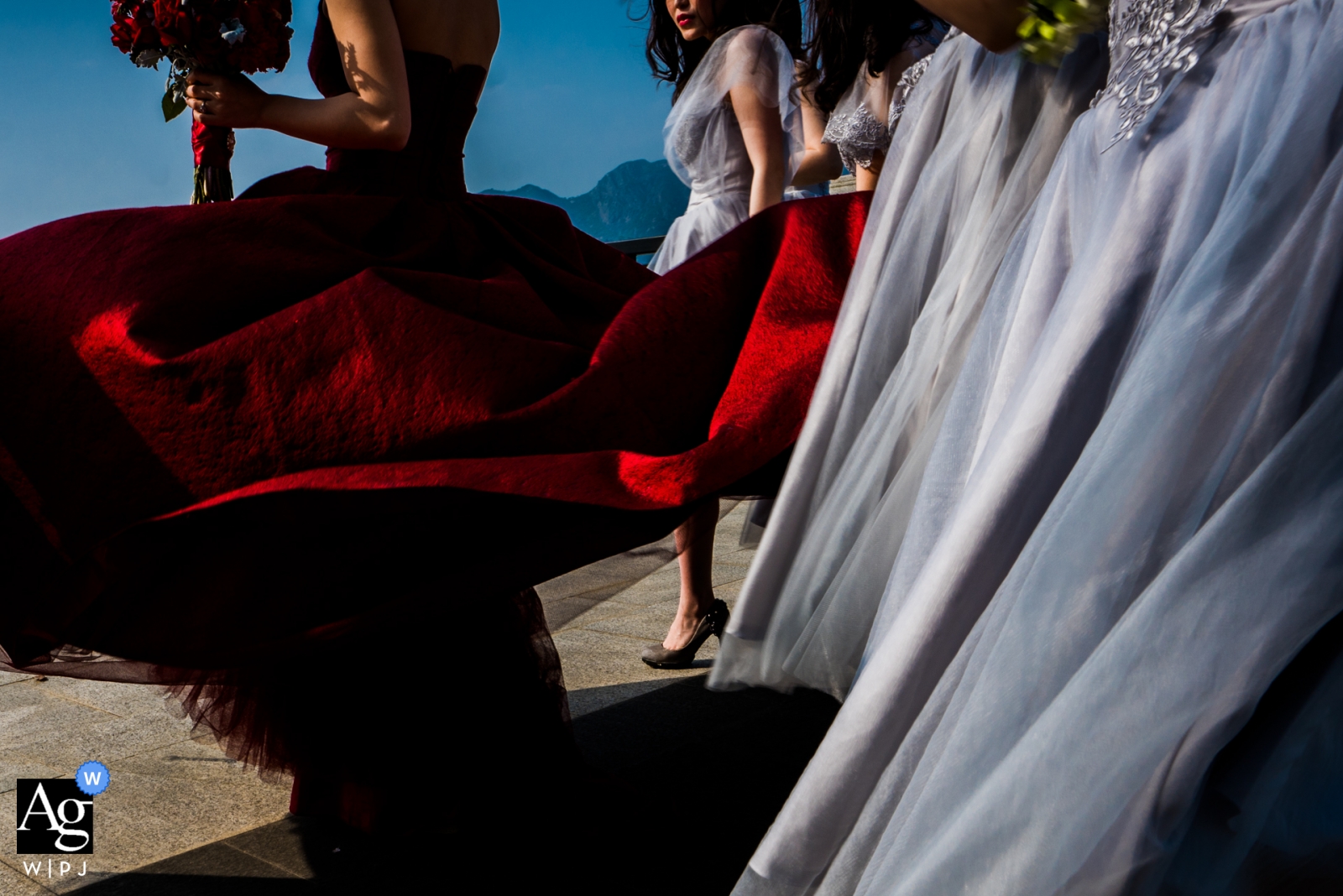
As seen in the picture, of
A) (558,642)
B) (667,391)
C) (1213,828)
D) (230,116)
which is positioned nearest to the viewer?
(1213,828)

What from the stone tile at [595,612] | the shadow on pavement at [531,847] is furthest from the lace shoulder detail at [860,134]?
the stone tile at [595,612]

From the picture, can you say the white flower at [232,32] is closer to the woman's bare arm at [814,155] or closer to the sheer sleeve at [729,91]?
the sheer sleeve at [729,91]

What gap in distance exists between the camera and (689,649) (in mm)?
3203

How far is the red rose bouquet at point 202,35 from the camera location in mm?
2057

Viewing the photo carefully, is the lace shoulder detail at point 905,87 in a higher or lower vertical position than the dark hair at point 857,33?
lower

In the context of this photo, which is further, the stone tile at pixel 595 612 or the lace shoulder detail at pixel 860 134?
the stone tile at pixel 595 612

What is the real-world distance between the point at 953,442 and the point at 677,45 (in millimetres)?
2808

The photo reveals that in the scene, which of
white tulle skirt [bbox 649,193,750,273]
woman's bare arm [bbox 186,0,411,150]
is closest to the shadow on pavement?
woman's bare arm [bbox 186,0,411,150]

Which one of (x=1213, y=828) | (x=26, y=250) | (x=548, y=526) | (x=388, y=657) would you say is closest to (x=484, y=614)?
(x=388, y=657)

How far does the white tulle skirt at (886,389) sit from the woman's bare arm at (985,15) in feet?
0.59

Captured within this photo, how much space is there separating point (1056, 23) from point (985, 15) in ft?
0.33

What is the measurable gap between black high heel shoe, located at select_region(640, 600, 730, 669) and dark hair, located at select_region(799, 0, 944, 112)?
1.57m

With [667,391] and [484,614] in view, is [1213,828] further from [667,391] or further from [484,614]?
[484,614]

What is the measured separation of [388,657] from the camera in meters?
1.99
